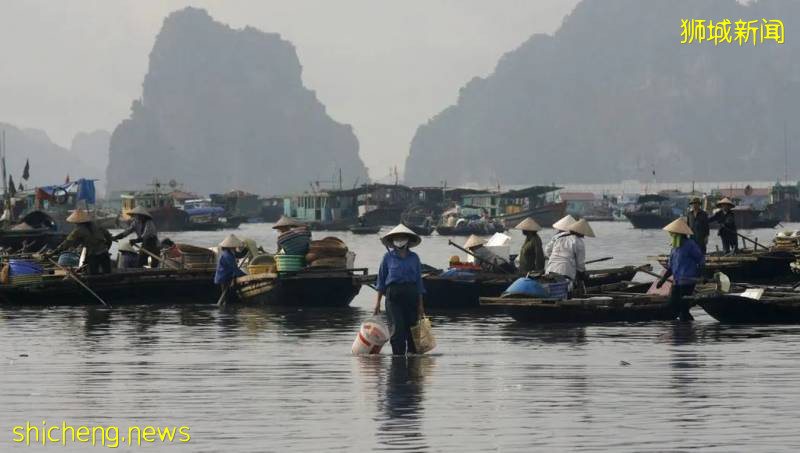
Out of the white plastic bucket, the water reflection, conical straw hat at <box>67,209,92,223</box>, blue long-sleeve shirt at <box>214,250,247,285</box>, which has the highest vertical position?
conical straw hat at <box>67,209,92,223</box>

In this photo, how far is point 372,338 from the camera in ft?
59.9

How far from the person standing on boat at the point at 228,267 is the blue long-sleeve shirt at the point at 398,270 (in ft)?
33.0

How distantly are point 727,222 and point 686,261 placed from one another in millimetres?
12797

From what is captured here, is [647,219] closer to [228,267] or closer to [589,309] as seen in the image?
[228,267]

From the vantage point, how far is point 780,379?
1588 cm

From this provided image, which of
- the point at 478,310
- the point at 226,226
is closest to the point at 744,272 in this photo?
the point at 478,310

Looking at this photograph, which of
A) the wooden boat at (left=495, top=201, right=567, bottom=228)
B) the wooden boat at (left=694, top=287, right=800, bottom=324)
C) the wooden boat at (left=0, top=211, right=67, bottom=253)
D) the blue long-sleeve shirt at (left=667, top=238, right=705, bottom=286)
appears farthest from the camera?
the wooden boat at (left=495, top=201, right=567, bottom=228)

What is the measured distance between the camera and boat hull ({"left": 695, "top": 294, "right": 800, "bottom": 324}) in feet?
71.7

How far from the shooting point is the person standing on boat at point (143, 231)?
28.3 m

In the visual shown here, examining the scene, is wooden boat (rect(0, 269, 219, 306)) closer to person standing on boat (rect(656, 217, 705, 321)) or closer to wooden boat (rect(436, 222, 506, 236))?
person standing on boat (rect(656, 217, 705, 321))

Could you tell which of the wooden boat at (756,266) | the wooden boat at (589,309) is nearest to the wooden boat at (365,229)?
the wooden boat at (756,266)

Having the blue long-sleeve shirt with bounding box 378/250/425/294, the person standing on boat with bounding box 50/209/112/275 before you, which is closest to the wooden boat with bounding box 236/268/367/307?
the person standing on boat with bounding box 50/209/112/275

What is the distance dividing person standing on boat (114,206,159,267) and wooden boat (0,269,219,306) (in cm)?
71

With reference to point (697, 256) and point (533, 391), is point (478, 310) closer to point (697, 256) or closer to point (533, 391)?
point (697, 256)
